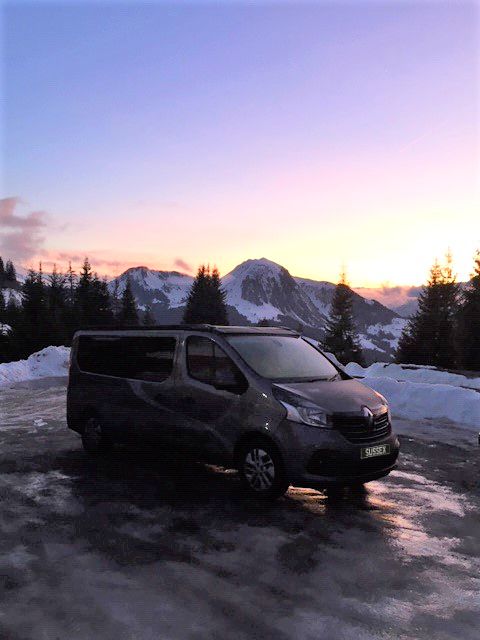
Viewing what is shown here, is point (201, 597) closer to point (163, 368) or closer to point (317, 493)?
point (317, 493)

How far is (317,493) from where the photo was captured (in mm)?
6723

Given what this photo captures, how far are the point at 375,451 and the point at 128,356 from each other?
12.6ft

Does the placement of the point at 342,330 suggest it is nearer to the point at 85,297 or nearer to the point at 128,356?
the point at 85,297

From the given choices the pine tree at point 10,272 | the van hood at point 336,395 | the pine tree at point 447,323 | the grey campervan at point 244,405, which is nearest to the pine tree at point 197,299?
the pine tree at point 447,323

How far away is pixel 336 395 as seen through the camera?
6.21m

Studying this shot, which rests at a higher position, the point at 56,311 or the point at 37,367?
the point at 56,311

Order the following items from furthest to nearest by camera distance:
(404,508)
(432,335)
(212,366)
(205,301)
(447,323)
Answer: (205,301) → (447,323) → (432,335) → (212,366) → (404,508)

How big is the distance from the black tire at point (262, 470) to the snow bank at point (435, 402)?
7.05 metres

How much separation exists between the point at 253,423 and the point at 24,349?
35553 millimetres

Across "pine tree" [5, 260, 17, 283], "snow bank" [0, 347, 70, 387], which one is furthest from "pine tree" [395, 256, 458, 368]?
"pine tree" [5, 260, 17, 283]

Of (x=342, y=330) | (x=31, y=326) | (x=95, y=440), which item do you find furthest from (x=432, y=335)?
(x=95, y=440)

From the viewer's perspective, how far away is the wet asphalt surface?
372cm

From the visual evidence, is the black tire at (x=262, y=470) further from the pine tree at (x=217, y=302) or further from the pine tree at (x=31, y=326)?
the pine tree at (x=217, y=302)

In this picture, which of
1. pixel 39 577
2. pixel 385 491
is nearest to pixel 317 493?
pixel 385 491
